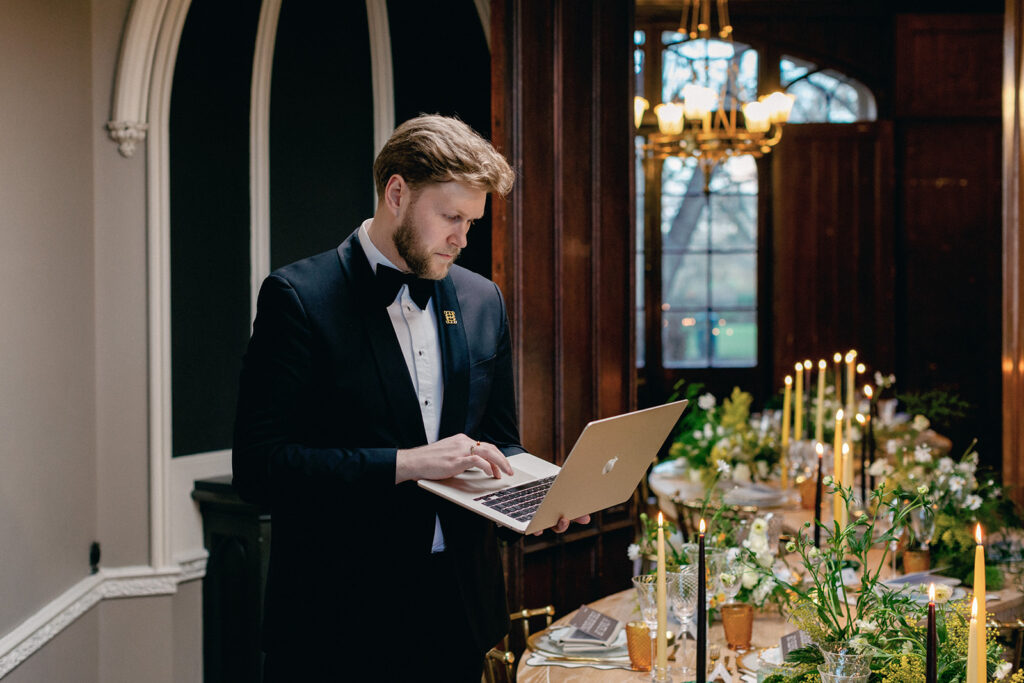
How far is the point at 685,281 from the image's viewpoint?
7535 mm

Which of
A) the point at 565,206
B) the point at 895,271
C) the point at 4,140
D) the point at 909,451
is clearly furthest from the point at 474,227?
the point at 895,271

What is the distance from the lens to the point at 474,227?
3.31 metres

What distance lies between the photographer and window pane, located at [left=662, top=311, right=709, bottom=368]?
754 centimetres

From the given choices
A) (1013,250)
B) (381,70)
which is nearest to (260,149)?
(381,70)

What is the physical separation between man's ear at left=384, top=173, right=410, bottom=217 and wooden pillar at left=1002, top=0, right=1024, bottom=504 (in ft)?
8.81

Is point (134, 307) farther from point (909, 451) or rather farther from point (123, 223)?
point (909, 451)

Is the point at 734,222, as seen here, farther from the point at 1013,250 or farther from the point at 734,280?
the point at 1013,250

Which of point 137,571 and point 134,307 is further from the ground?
point 134,307

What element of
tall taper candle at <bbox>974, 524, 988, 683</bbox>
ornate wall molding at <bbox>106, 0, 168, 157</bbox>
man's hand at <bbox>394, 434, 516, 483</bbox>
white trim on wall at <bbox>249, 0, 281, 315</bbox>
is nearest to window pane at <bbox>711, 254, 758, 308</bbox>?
white trim on wall at <bbox>249, 0, 281, 315</bbox>

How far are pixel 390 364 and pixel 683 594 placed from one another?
0.79 m

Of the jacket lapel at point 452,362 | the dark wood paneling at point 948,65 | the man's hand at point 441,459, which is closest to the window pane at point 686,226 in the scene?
the dark wood paneling at point 948,65

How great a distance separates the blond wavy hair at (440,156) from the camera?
5.53 ft

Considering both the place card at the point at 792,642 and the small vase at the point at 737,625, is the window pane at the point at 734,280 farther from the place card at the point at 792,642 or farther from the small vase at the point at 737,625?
the place card at the point at 792,642

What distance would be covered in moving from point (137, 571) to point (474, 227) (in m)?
1.61
